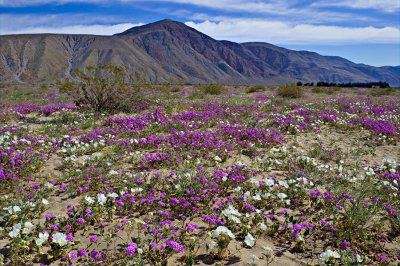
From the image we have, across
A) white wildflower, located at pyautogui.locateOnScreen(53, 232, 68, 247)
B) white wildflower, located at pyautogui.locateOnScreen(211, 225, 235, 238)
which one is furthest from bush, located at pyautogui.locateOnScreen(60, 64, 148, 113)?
white wildflower, located at pyautogui.locateOnScreen(211, 225, 235, 238)

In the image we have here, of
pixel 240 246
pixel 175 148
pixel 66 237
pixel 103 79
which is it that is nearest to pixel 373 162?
pixel 175 148

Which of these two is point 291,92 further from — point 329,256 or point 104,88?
point 329,256

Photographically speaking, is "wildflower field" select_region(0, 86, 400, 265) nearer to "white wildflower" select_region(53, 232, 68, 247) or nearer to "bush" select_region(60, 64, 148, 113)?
"white wildflower" select_region(53, 232, 68, 247)

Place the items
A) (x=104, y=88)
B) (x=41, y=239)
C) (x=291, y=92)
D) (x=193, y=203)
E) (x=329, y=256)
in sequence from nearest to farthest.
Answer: (x=329, y=256)
(x=41, y=239)
(x=193, y=203)
(x=104, y=88)
(x=291, y=92)

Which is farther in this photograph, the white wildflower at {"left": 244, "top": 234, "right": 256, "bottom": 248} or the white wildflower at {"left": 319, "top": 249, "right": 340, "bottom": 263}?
the white wildflower at {"left": 244, "top": 234, "right": 256, "bottom": 248}

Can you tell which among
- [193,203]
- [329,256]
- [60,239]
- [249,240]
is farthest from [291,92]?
[60,239]

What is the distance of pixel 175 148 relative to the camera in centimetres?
754

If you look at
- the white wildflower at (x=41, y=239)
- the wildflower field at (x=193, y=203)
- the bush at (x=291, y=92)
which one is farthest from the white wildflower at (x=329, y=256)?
the bush at (x=291, y=92)

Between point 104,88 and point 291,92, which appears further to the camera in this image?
point 291,92

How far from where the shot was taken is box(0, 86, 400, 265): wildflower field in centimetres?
360

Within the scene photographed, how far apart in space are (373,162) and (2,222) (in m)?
7.43

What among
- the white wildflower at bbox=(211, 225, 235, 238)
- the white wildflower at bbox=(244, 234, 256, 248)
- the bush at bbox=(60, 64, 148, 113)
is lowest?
the white wildflower at bbox=(244, 234, 256, 248)

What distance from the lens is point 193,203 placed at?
15.6 feet

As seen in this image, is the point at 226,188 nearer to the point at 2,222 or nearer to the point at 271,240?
the point at 271,240
